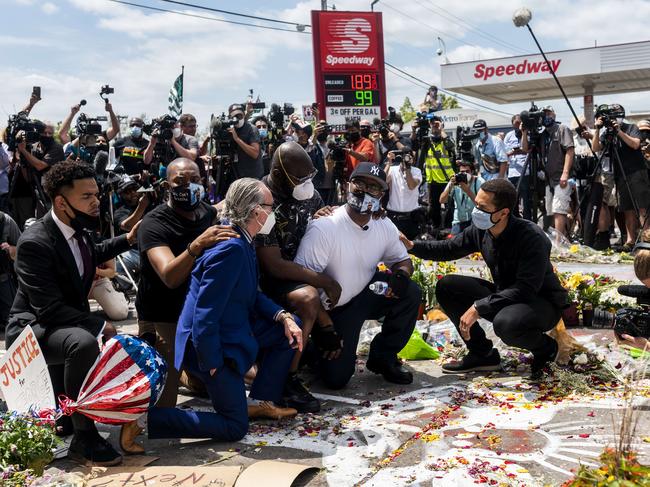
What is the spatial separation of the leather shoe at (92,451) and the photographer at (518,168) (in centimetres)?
708

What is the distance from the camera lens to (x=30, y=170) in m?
8.35

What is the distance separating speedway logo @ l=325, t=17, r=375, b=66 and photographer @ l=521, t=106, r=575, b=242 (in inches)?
234

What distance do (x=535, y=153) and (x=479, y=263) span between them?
5.55 ft

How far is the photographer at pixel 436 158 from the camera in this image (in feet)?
33.2

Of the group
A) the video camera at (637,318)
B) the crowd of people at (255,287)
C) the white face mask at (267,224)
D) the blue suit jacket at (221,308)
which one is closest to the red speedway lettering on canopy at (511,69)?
the crowd of people at (255,287)

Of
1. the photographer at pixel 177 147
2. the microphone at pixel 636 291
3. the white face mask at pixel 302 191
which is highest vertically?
the photographer at pixel 177 147

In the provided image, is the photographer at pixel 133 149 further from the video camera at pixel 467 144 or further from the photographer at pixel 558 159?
the photographer at pixel 558 159

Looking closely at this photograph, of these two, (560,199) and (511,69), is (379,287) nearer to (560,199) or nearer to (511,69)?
(560,199)

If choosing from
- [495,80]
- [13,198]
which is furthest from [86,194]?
[495,80]

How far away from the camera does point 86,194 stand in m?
3.80

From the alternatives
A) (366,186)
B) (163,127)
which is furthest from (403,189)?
(366,186)

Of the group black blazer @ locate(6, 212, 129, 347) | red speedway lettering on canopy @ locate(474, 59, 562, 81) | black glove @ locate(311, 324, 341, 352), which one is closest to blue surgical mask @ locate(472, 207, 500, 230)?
black glove @ locate(311, 324, 341, 352)

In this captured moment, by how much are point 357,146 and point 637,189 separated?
360 cm

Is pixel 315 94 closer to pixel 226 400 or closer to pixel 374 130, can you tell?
pixel 374 130
